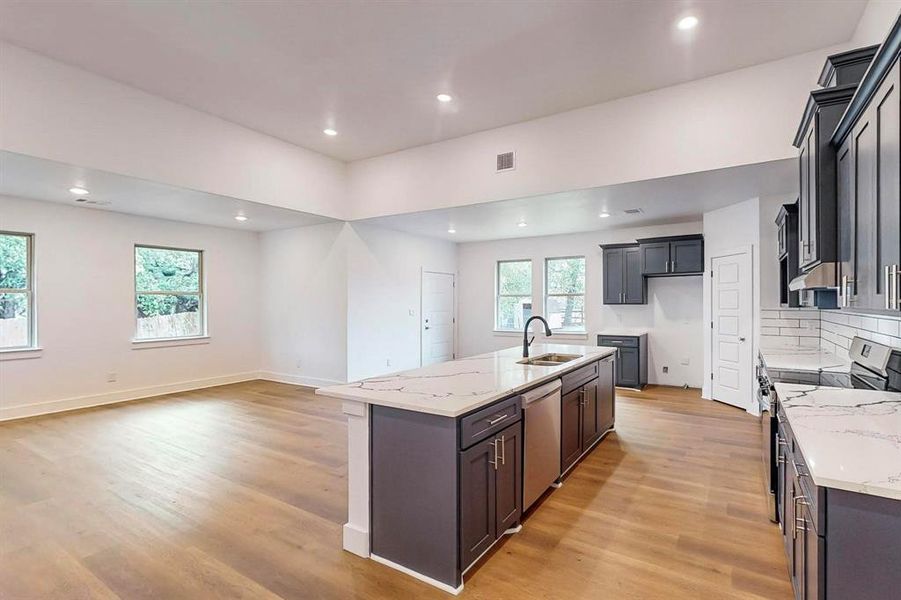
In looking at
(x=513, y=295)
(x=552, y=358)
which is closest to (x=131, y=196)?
(x=552, y=358)

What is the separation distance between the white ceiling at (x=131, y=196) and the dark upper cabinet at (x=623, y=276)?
4.74 metres

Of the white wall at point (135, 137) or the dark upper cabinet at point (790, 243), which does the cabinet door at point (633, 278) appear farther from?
the white wall at point (135, 137)

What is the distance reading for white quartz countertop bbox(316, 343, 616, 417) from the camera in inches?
85.0

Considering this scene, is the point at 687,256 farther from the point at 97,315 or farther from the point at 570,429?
the point at 97,315

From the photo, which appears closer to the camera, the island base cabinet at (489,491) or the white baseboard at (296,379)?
the island base cabinet at (489,491)

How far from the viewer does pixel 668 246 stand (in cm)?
664

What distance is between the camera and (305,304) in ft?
23.7

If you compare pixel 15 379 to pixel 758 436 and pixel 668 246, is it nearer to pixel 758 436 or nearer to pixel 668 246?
pixel 758 436

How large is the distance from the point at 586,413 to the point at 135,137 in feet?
16.6

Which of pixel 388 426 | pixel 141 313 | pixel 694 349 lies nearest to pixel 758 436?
pixel 694 349

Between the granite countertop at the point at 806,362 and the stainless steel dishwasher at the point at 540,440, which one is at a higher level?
the granite countertop at the point at 806,362

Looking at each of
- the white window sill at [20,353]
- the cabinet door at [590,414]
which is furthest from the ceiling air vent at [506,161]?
the white window sill at [20,353]

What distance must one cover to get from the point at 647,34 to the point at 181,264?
23.1ft

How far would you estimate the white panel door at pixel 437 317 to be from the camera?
27.6 feet
